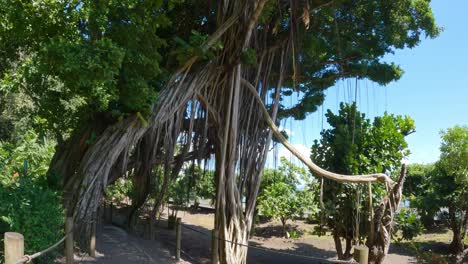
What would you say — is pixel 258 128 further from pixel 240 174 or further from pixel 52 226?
pixel 52 226

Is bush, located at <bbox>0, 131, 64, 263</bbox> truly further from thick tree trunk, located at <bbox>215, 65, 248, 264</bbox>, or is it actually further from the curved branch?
the curved branch

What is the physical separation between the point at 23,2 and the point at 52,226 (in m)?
2.36

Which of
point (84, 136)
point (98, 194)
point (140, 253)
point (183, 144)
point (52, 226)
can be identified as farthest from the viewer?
point (140, 253)

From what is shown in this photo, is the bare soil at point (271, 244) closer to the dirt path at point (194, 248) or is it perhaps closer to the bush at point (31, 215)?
the dirt path at point (194, 248)

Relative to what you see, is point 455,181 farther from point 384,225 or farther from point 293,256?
point 384,225

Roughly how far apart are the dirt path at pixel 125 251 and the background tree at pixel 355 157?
2941 millimetres

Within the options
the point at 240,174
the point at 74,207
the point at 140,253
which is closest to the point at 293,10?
the point at 240,174

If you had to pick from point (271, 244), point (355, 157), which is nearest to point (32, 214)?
point (355, 157)

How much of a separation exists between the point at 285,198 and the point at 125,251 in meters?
6.57

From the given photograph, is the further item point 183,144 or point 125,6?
point 183,144

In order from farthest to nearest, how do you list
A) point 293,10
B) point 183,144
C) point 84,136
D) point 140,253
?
point 140,253, point 183,144, point 293,10, point 84,136

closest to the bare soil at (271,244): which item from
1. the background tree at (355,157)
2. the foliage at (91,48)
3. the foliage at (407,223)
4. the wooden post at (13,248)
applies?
the background tree at (355,157)

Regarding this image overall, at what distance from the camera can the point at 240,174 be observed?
6.63m

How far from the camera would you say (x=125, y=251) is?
25.0ft
